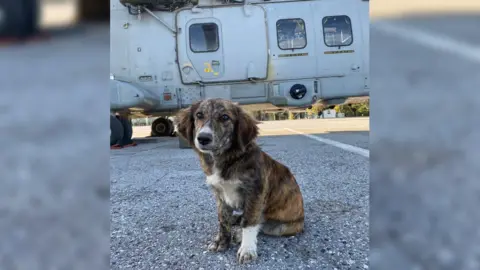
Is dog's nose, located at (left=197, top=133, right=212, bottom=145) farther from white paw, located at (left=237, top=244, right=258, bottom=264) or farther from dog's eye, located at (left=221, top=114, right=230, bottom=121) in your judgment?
white paw, located at (left=237, top=244, right=258, bottom=264)

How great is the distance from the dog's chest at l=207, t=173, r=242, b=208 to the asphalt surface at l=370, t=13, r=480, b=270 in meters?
0.38

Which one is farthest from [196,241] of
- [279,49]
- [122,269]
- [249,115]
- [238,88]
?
[279,49]

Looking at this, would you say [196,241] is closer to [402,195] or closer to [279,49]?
[402,195]

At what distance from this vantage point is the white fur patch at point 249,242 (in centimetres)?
97

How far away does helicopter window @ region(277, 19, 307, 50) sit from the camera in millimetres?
2430

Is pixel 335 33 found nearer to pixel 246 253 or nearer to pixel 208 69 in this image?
pixel 208 69

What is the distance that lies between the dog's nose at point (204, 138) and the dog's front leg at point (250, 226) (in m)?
0.22

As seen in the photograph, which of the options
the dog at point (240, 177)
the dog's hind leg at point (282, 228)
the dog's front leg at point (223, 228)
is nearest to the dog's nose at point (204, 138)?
the dog at point (240, 177)

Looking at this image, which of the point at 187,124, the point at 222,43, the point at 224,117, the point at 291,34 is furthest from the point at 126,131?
the point at 291,34

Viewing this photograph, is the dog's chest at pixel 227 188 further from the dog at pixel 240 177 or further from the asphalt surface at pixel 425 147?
the asphalt surface at pixel 425 147

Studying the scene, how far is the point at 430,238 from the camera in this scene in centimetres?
75

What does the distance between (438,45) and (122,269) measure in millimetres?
A: 876

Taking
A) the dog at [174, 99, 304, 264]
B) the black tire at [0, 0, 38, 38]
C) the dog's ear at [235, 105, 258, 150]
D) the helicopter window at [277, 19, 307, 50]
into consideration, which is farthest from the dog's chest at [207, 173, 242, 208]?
the helicopter window at [277, 19, 307, 50]

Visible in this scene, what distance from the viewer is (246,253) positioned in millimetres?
968
